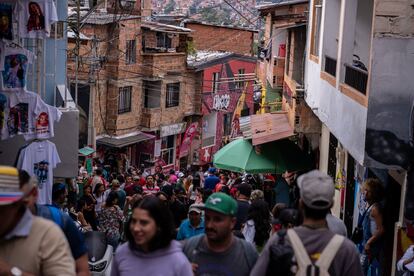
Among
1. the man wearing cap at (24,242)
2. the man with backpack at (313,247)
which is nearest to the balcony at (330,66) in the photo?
the man with backpack at (313,247)

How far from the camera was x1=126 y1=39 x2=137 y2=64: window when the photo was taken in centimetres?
3769

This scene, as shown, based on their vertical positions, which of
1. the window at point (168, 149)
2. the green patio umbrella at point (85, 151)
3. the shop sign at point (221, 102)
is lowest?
the window at point (168, 149)

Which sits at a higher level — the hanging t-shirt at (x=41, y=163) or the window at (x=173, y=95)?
the hanging t-shirt at (x=41, y=163)

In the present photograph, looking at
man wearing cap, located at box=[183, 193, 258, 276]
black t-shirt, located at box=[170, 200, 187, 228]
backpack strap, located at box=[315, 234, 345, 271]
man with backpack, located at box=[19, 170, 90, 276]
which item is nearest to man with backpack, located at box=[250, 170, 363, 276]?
backpack strap, located at box=[315, 234, 345, 271]

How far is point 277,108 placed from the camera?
29.4m

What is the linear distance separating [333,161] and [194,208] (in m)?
10.00

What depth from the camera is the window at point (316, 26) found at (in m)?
18.5

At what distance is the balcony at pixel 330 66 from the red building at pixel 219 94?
2655cm

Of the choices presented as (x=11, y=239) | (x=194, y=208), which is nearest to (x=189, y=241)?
(x=11, y=239)

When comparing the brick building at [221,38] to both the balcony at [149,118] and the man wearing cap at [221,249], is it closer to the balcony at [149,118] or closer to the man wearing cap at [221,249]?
the balcony at [149,118]

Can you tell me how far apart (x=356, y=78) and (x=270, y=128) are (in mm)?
6680

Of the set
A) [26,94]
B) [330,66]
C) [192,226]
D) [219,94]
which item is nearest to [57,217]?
[192,226]

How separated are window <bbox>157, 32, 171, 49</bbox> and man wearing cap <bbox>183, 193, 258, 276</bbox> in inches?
1423

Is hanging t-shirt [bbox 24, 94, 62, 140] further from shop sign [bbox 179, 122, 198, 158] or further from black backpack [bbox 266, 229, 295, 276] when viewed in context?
shop sign [bbox 179, 122, 198, 158]
